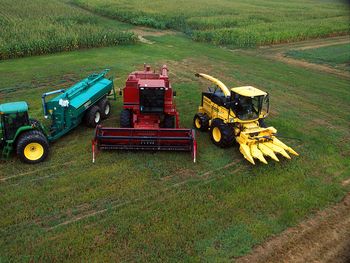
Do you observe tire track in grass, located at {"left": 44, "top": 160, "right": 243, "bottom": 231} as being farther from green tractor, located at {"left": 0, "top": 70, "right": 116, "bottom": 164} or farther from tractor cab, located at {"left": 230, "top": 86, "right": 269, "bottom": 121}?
green tractor, located at {"left": 0, "top": 70, "right": 116, "bottom": 164}

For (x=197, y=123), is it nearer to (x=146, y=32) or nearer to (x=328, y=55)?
Result: (x=328, y=55)

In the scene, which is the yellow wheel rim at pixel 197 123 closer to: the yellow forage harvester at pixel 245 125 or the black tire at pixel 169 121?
the yellow forage harvester at pixel 245 125

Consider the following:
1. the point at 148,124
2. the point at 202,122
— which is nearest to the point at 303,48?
the point at 202,122

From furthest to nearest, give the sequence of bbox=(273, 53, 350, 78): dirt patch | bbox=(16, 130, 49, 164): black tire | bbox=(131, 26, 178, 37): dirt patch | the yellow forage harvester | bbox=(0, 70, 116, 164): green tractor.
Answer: bbox=(131, 26, 178, 37): dirt patch < bbox=(273, 53, 350, 78): dirt patch < the yellow forage harvester < bbox=(0, 70, 116, 164): green tractor < bbox=(16, 130, 49, 164): black tire

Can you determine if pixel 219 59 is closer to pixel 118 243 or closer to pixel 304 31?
pixel 304 31

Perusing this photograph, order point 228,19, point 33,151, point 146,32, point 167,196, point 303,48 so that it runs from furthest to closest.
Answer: point 228,19 < point 146,32 < point 303,48 < point 33,151 < point 167,196

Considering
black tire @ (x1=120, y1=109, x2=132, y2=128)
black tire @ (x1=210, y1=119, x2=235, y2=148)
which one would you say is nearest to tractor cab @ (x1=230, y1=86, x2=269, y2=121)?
black tire @ (x1=210, y1=119, x2=235, y2=148)

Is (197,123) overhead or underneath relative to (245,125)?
underneath
